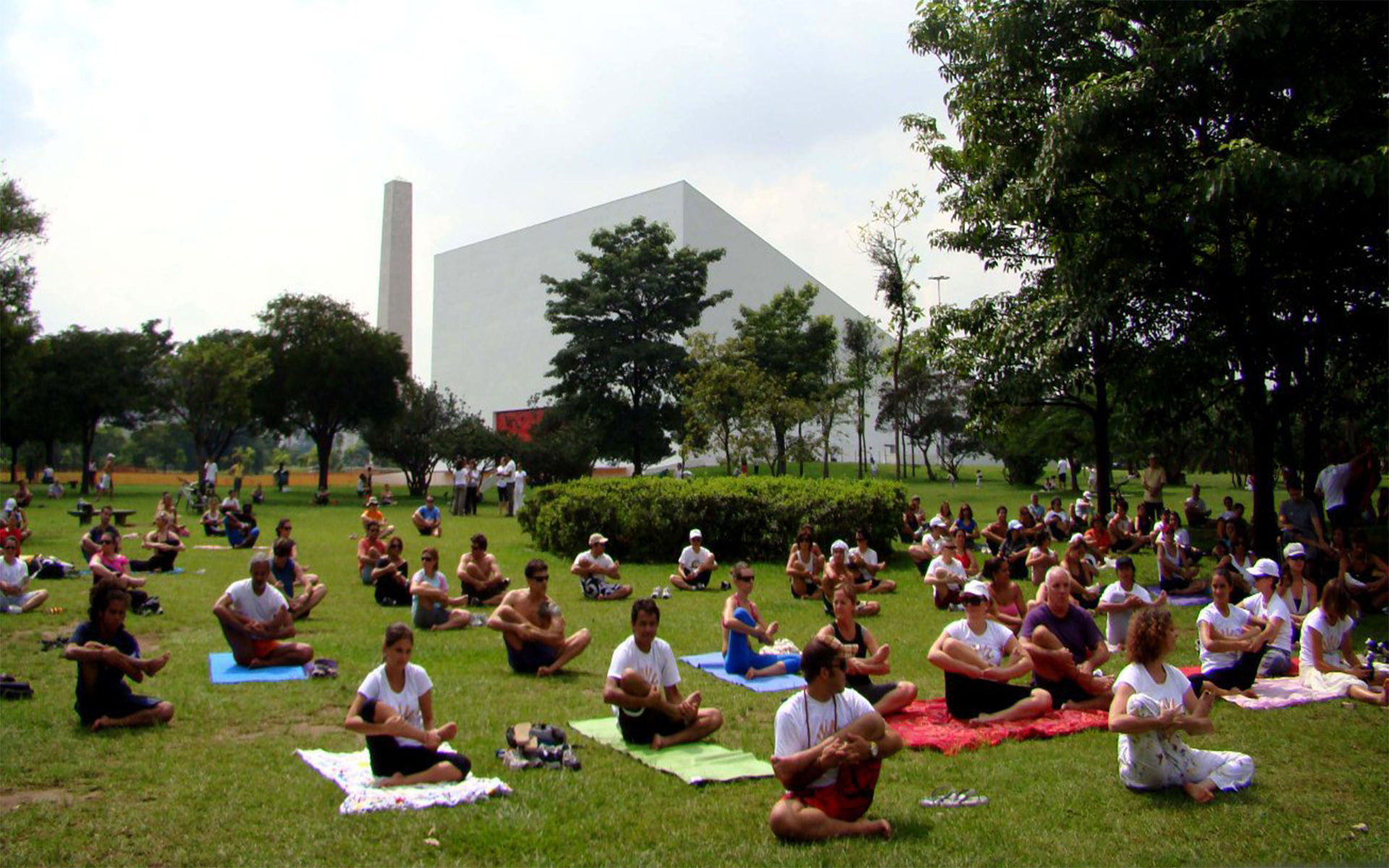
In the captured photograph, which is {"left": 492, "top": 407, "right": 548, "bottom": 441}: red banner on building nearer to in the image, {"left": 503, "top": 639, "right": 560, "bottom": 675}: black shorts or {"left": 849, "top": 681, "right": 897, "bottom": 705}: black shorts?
{"left": 503, "top": 639, "right": 560, "bottom": 675}: black shorts

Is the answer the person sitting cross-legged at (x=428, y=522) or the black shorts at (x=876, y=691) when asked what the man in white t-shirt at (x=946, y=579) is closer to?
the black shorts at (x=876, y=691)

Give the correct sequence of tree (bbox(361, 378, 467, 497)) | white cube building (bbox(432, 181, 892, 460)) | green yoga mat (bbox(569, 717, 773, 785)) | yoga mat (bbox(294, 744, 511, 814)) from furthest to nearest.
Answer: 1. white cube building (bbox(432, 181, 892, 460))
2. tree (bbox(361, 378, 467, 497))
3. green yoga mat (bbox(569, 717, 773, 785))
4. yoga mat (bbox(294, 744, 511, 814))

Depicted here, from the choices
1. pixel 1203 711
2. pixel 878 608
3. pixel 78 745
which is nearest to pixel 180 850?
pixel 78 745

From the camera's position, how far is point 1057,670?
884 cm

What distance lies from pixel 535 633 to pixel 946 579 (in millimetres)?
6867

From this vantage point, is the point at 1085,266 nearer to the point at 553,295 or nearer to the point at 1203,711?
the point at 1203,711

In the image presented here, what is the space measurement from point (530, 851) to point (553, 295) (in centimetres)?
6480

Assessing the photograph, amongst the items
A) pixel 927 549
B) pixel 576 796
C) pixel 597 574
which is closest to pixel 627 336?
pixel 927 549

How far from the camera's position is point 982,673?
838 centimetres

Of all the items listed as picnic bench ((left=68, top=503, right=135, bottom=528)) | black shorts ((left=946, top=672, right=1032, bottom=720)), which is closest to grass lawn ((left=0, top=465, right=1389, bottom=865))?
black shorts ((left=946, top=672, right=1032, bottom=720))

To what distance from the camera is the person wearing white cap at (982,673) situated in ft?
27.6

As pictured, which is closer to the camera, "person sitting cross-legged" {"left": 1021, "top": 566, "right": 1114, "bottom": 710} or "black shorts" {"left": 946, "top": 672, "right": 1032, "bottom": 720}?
"black shorts" {"left": 946, "top": 672, "right": 1032, "bottom": 720}

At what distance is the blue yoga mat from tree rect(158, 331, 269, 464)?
108 ft

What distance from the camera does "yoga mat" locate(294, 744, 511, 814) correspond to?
240 inches
